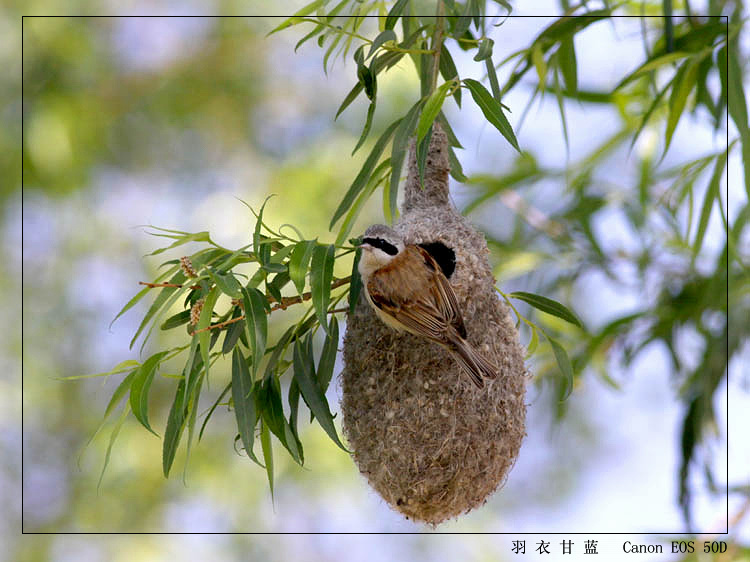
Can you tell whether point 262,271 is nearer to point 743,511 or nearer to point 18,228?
point 743,511

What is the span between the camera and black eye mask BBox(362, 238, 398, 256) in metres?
1.91

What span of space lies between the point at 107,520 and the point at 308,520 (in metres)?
1.24

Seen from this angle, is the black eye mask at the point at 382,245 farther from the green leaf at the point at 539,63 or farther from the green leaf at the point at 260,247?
the green leaf at the point at 539,63

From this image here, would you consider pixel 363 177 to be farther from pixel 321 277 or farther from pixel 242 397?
pixel 242 397

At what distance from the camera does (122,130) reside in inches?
238

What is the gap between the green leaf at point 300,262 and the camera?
5.38 ft

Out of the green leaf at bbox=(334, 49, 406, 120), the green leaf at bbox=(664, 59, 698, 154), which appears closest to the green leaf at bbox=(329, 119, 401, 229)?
the green leaf at bbox=(334, 49, 406, 120)

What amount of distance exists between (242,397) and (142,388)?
0.65 feet

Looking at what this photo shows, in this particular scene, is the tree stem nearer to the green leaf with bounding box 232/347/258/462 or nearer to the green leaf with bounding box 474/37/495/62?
the green leaf with bounding box 474/37/495/62

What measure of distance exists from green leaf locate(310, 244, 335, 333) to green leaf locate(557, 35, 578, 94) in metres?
1.36

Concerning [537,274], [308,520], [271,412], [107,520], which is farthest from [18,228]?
[271,412]

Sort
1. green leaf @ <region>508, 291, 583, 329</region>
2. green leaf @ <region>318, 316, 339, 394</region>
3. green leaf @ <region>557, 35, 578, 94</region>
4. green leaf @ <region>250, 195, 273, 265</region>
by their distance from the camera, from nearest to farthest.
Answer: green leaf @ <region>250, 195, 273, 265</region> → green leaf @ <region>318, 316, 339, 394</region> → green leaf @ <region>508, 291, 583, 329</region> → green leaf @ <region>557, 35, 578, 94</region>

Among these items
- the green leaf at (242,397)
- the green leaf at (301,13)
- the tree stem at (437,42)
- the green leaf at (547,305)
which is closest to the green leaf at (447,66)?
the tree stem at (437,42)

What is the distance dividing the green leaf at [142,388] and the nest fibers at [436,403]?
1.52 feet
